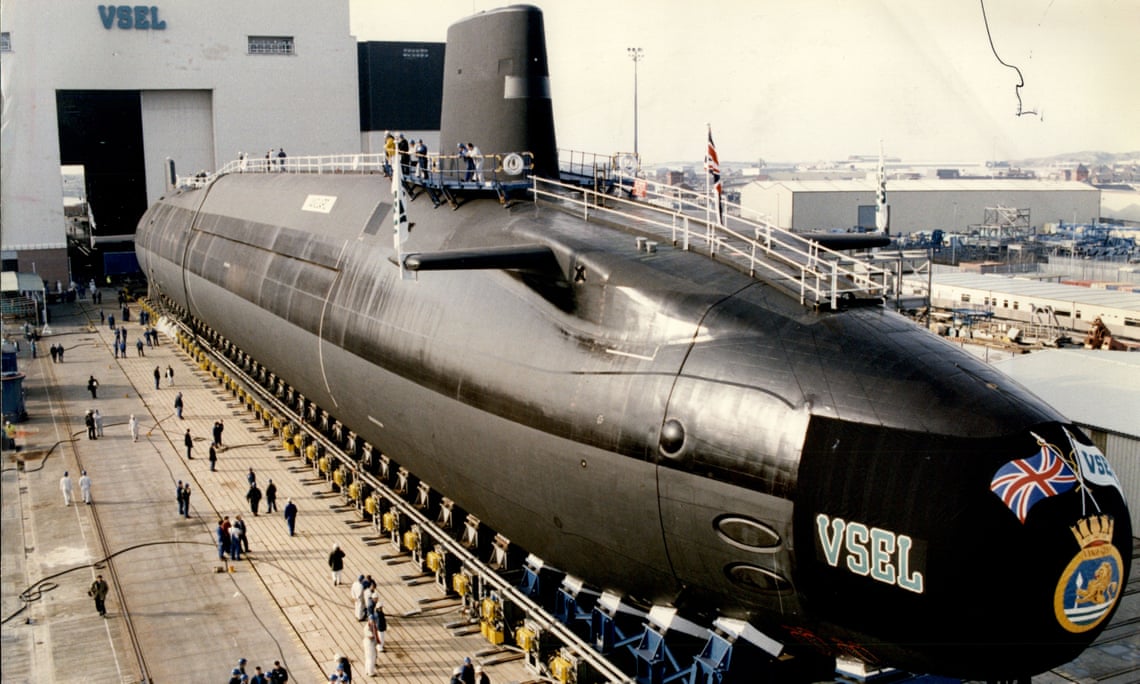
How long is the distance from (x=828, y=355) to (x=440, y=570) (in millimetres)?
12092

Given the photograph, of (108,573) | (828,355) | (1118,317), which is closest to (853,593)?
(828,355)

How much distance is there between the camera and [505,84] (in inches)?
918

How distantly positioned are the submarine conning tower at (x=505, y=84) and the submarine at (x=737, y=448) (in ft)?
4.28

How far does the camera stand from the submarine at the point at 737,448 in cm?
1148

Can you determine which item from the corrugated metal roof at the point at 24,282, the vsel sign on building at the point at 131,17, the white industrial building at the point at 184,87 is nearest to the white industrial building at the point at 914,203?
the white industrial building at the point at 184,87

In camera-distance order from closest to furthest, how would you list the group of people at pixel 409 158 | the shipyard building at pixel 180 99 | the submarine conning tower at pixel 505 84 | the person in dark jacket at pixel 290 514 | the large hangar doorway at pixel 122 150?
the submarine conning tower at pixel 505 84, the group of people at pixel 409 158, the person in dark jacket at pixel 290 514, the shipyard building at pixel 180 99, the large hangar doorway at pixel 122 150

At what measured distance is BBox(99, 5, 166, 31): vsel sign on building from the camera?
225 feet

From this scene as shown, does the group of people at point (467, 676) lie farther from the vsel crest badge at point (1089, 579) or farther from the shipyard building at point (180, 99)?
the shipyard building at point (180, 99)

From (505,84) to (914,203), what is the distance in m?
91.6

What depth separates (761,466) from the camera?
12.7 metres

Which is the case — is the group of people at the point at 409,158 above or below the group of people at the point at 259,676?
above

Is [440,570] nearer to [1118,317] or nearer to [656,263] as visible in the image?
[656,263]

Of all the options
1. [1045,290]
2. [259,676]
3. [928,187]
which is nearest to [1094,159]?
[928,187]

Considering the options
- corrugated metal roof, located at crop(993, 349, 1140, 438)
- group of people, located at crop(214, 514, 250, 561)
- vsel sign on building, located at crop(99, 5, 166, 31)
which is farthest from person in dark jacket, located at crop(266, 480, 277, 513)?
vsel sign on building, located at crop(99, 5, 166, 31)
